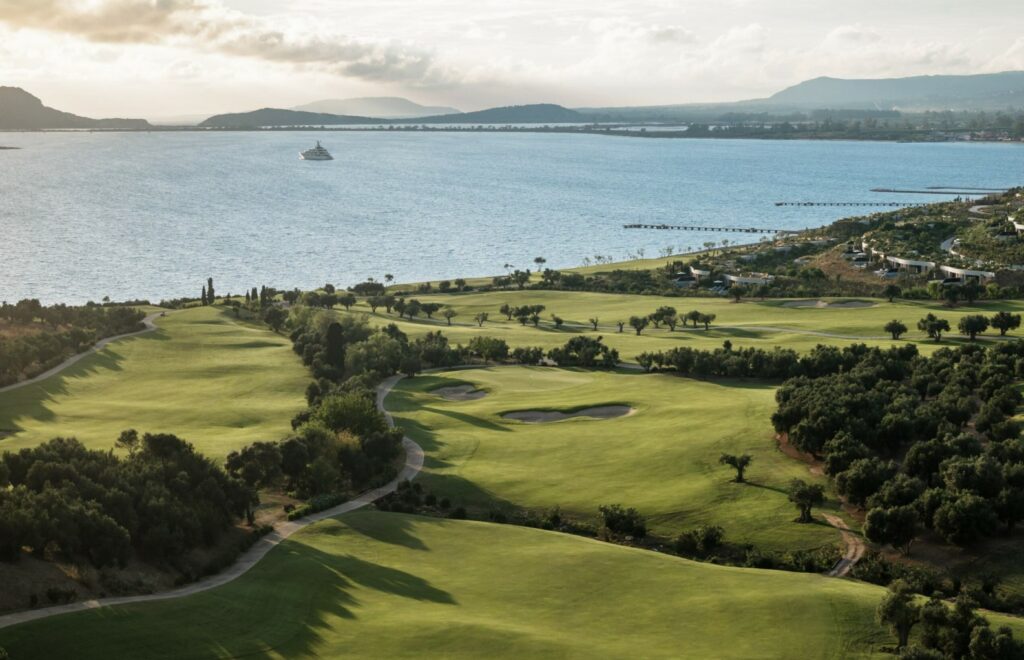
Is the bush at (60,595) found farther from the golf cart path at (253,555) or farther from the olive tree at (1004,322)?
the olive tree at (1004,322)

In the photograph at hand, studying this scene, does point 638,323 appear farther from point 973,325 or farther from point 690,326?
point 973,325

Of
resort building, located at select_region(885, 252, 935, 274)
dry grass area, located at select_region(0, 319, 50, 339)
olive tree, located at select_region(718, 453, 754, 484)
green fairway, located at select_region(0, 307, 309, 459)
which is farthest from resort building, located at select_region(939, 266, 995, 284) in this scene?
dry grass area, located at select_region(0, 319, 50, 339)

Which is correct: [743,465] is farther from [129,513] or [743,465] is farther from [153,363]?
[153,363]

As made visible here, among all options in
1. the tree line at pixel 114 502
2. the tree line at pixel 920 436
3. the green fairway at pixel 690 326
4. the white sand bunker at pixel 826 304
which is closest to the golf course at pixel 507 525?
the green fairway at pixel 690 326

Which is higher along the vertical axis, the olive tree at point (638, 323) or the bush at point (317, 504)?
the olive tree at point (638, 323)

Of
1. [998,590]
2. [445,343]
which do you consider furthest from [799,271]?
[998,590]
